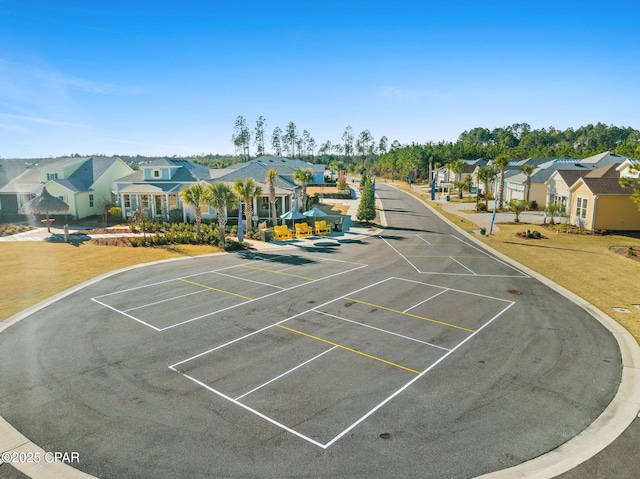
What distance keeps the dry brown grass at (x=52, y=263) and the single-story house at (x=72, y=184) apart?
43.5ft

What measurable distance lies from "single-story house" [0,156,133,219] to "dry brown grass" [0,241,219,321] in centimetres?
1326

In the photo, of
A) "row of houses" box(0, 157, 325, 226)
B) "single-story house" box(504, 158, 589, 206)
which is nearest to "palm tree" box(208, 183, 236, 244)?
"row of houses" box(0, 157, 325, 226)

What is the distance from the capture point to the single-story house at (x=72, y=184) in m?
45.0

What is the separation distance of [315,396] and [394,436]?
8.49 feet

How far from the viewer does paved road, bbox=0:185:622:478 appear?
9.43 meters

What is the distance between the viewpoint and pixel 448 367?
13398mm

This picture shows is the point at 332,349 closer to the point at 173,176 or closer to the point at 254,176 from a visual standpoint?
the point at 254,176

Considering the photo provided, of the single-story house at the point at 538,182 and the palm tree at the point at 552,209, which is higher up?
the single-story house at the point at 538,182

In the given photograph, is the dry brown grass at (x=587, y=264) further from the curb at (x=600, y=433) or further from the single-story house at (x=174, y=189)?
the single-story house at (x=174, y=189)

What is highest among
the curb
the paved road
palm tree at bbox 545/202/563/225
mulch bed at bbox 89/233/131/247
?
palm tree at bbox 545/202/563/225

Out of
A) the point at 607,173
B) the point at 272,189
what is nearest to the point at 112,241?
the point at 272,189

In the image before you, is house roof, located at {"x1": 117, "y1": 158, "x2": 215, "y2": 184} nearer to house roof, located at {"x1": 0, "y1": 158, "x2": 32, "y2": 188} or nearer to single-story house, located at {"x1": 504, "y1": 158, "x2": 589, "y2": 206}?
house roof, located at {"x1": 0, "y1": 158, "x2": 32, "y2": 188}

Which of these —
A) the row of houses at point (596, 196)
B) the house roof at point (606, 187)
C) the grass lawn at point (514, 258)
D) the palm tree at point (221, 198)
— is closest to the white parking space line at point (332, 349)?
the grass lawn at point (514, 258)

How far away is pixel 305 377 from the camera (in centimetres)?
1274
